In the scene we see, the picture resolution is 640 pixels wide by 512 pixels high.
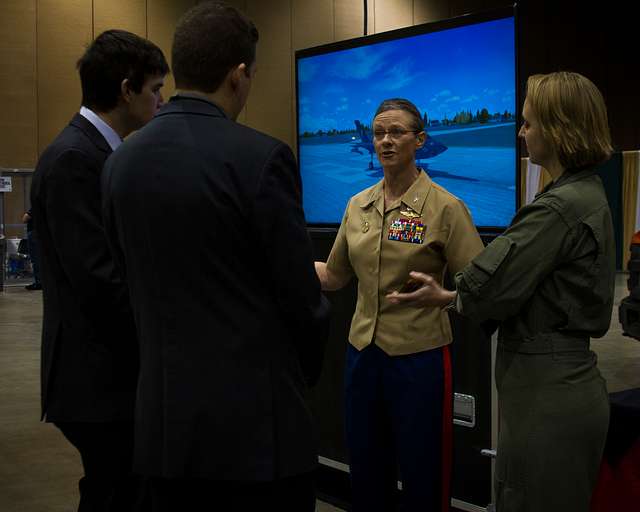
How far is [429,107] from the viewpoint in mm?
4918

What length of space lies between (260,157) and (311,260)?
20 centimetres

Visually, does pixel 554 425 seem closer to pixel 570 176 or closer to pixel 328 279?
pixel 570 176

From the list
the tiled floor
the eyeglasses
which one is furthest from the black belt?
the tiled floor

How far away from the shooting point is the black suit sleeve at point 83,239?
5.52ft

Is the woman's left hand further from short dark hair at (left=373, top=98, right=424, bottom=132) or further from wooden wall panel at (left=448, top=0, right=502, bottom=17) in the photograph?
wooden wall panel at (left=448, top=0, right=502, bottom=17)

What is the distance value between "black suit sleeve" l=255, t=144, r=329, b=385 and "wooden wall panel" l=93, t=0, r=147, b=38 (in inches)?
411

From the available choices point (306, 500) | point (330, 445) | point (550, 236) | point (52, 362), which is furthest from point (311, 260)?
point (330, 445)

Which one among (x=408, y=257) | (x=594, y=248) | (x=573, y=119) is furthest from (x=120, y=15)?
(x=594, y=248)

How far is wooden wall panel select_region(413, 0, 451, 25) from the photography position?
12.9 m

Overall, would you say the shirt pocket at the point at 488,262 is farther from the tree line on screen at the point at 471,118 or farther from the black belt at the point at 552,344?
the tree line on screen at the point at 471,118

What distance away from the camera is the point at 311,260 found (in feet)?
4.59

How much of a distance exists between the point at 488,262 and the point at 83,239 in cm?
85

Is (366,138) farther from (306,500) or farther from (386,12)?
(386,12)

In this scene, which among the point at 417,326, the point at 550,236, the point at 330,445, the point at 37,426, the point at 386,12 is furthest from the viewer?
the point at 386,12
